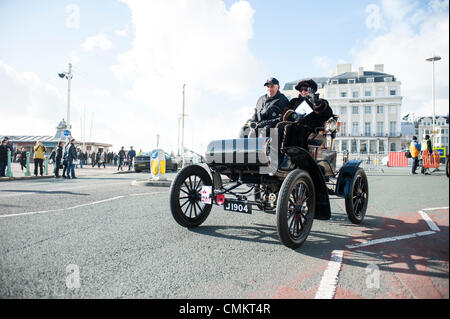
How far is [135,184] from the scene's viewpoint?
9.57 meters

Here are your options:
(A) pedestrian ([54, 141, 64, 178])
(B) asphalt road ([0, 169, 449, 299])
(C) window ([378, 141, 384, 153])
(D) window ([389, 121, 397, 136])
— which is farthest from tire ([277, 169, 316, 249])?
(D) window ([389, 121, 397, 136])

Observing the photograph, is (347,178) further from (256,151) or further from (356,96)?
(356,96)

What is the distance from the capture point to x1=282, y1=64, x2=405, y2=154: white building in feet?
247

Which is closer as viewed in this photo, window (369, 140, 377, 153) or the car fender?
the car fender

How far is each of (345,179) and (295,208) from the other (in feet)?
5.04

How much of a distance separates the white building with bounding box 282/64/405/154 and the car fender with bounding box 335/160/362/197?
251 ft

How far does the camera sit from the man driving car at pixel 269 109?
13.9 ft

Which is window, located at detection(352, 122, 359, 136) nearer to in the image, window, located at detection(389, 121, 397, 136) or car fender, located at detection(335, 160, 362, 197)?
window, located at detection(389, 121, 397, 136)

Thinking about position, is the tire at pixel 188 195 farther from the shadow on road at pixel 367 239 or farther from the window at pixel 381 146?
Result: the window at pixel 381 146

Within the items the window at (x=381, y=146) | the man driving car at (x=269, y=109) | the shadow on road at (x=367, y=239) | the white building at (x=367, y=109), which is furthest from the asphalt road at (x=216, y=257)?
the window at (x=381, y=146)

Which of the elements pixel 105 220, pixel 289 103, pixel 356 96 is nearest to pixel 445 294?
pixel 289 103

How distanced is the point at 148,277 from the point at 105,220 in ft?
7.46

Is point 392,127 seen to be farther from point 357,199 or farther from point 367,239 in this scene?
point 367,239
